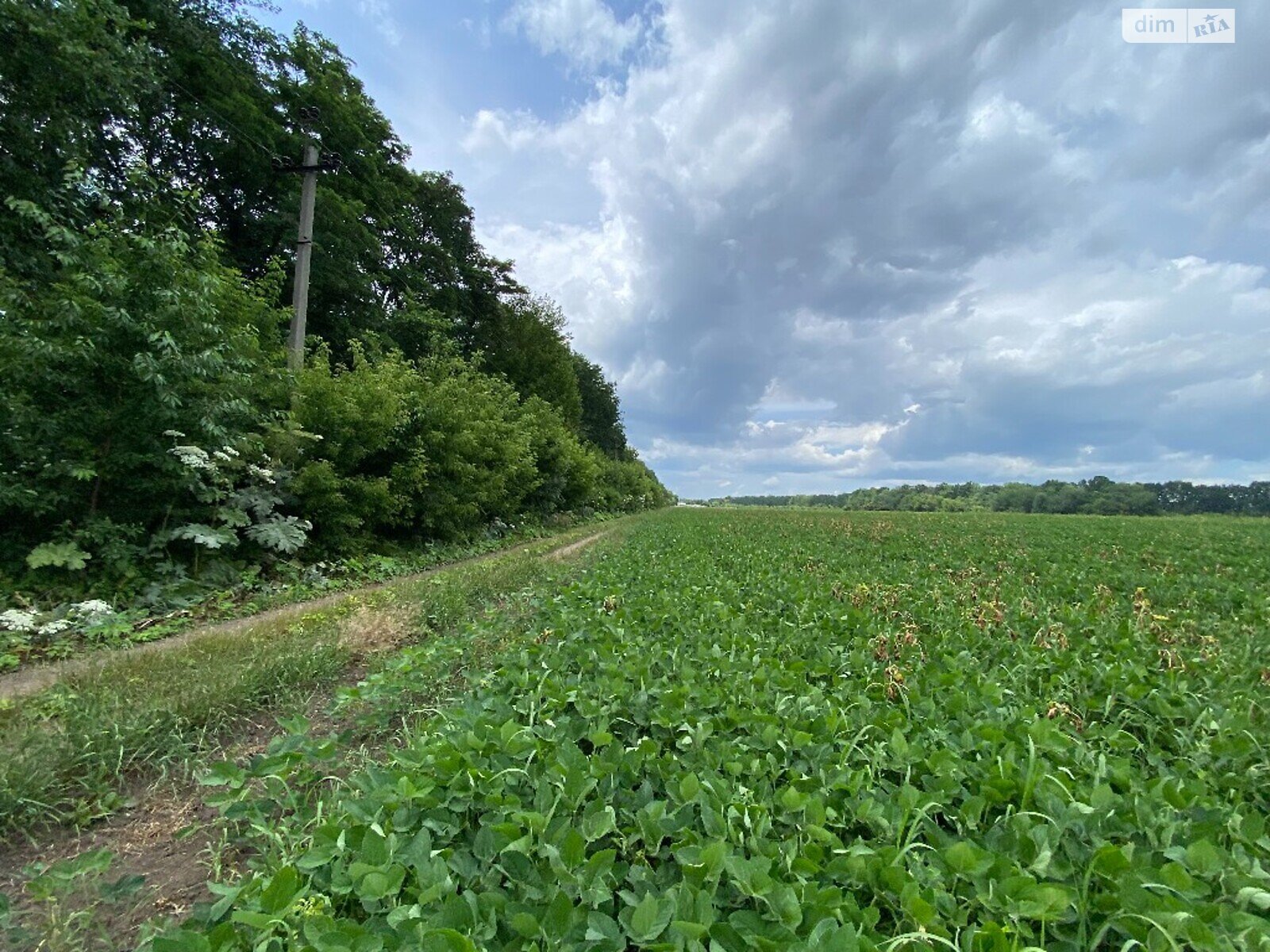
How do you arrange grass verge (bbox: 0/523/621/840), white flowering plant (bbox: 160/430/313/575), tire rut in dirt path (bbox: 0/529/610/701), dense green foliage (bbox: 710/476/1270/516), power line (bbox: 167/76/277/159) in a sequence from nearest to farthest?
grass verge (bbox: 0/523/621/840) → tire rut in dirt path (bbox: 0/529/610/701) → white flowering plant (bbox: 160/430/313/575) → power line (bbox: 167/76/277/159) → dense green foliage (bbox: 710/476/1270/516)

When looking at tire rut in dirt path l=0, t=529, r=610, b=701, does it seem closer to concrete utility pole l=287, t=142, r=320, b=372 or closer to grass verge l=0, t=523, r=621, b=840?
grass verge l=0, t=523, r=621, b=840

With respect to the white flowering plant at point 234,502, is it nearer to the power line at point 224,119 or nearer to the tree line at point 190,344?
the tree line at point 190,344

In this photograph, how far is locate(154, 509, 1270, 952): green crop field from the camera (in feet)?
3.76

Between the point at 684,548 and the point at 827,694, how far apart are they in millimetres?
6345

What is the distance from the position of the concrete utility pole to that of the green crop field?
7769 millimetres

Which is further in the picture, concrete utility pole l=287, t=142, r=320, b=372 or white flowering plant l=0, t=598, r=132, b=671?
concrete utility pole l=287, t=142, r=320, b=372

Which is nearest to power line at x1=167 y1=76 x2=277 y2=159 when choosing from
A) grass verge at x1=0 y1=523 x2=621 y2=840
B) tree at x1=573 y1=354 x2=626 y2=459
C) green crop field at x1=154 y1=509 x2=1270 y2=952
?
grass verge at x1=0 y1=523 x2=621 y2=840

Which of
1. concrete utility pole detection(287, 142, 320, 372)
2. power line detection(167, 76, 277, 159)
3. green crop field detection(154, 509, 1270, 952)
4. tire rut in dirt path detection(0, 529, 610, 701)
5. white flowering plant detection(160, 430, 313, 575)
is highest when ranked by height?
power line detection(167, 76, 277, 159)

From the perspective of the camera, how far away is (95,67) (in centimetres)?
822

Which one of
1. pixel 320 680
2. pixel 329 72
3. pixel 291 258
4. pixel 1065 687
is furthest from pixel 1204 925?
pixel 329 72

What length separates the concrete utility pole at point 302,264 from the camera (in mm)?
8968

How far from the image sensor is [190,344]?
5.82m

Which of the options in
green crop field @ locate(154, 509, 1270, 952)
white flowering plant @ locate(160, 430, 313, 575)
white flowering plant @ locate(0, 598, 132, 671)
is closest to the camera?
green crop field @ locate(154, 509, 1270, 952)

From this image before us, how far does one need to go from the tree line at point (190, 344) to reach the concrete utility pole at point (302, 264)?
298mm
